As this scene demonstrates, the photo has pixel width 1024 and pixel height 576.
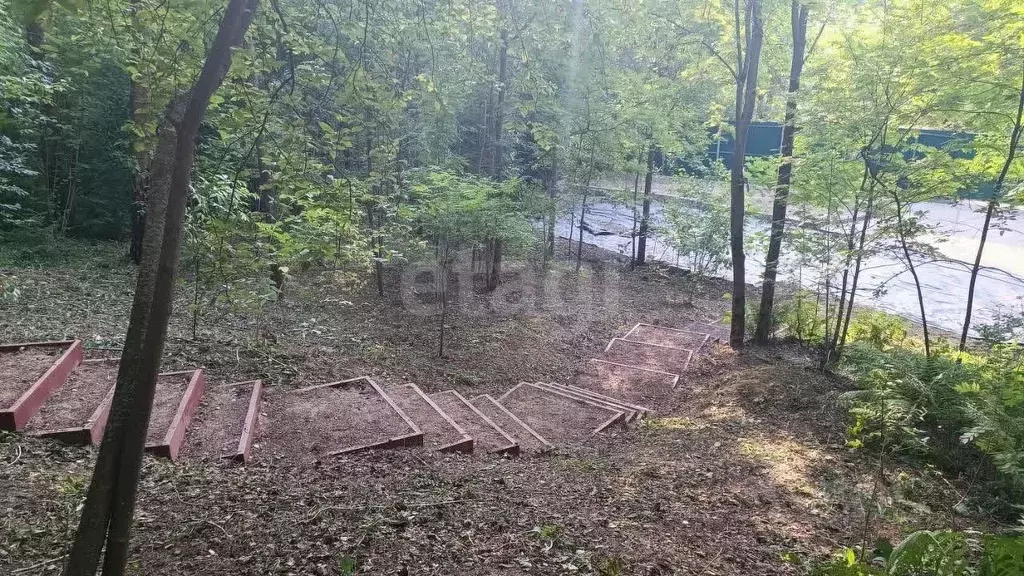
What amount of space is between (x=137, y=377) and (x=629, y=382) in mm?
7109

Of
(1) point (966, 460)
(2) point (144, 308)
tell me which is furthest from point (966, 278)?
(2) point (144, 308)

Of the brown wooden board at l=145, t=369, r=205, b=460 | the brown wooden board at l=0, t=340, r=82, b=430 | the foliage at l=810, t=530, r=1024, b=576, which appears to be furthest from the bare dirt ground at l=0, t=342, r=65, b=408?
the foliage at l=810, t=530, r=1024, b=576

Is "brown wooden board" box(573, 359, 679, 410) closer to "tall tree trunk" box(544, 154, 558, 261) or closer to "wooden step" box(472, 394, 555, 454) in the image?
"wooden step" box(472, 394, 555, 454)

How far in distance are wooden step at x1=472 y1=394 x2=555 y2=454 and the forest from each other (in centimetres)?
8

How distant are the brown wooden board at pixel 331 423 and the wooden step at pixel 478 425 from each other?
0.73 meters

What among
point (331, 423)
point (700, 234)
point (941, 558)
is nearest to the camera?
point (941, 558)

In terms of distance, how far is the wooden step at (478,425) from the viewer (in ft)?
16.5

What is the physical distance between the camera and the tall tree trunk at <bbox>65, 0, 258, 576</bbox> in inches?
74.5

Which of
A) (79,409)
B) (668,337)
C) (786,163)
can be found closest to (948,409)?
(786,163)

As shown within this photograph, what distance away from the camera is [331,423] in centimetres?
477

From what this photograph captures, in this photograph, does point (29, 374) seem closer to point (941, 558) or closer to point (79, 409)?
point (79, 409)

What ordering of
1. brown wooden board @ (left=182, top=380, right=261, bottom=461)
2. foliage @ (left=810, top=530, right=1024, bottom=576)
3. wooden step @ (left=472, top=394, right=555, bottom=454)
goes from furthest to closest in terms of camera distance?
wooden step @ (left=472, top=394, right=555, bottom=454)
brown wooden board @ (left=182, top=380, right=261, bottom=461)
foliage @ (left=810, top=530, right=1024, bottom=576)

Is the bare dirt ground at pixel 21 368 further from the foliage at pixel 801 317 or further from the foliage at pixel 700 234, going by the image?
the foliage at pixel 700 234

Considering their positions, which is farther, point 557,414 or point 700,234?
point 700,234
